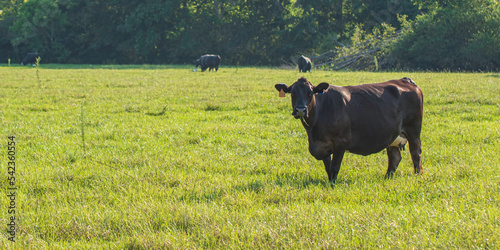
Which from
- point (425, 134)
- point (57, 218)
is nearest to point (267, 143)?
point (425, 134)

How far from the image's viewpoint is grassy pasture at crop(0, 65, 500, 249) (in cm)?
374

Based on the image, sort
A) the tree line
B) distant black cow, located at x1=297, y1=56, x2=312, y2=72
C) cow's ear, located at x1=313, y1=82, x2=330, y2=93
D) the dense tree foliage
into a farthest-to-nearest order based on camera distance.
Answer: the tree line < distant black cow, located at x1=297, y1=56, x2=312, y2=72 < the dense tree foliage < cow's ear, located at x1=313, y1=82, x2=330, y2=93

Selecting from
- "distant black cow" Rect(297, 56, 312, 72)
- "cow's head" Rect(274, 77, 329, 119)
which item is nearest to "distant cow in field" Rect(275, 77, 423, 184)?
"cow's head" Rect(274, 77, 329, 119)

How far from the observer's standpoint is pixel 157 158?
6723 millimetres

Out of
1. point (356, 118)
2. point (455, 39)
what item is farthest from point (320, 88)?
point (455, 39)

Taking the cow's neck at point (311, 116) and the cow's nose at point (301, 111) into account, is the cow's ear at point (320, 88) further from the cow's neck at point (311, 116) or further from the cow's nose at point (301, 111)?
the cow's nose at point (301, 111)

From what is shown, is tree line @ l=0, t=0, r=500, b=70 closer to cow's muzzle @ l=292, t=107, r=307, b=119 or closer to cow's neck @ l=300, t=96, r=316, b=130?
cow's neck @ l=300, t=96, r=316, b=130

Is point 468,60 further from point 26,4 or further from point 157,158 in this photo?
point 26,4

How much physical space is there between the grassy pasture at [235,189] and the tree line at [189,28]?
3536cm

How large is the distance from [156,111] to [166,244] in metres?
8.47

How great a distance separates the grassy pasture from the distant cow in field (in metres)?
0.36

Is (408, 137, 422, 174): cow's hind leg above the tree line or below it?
below

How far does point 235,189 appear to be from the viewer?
5141 millimetres

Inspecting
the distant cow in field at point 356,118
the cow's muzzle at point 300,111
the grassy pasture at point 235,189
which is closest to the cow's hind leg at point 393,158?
the distant cow in field at point 356,118
